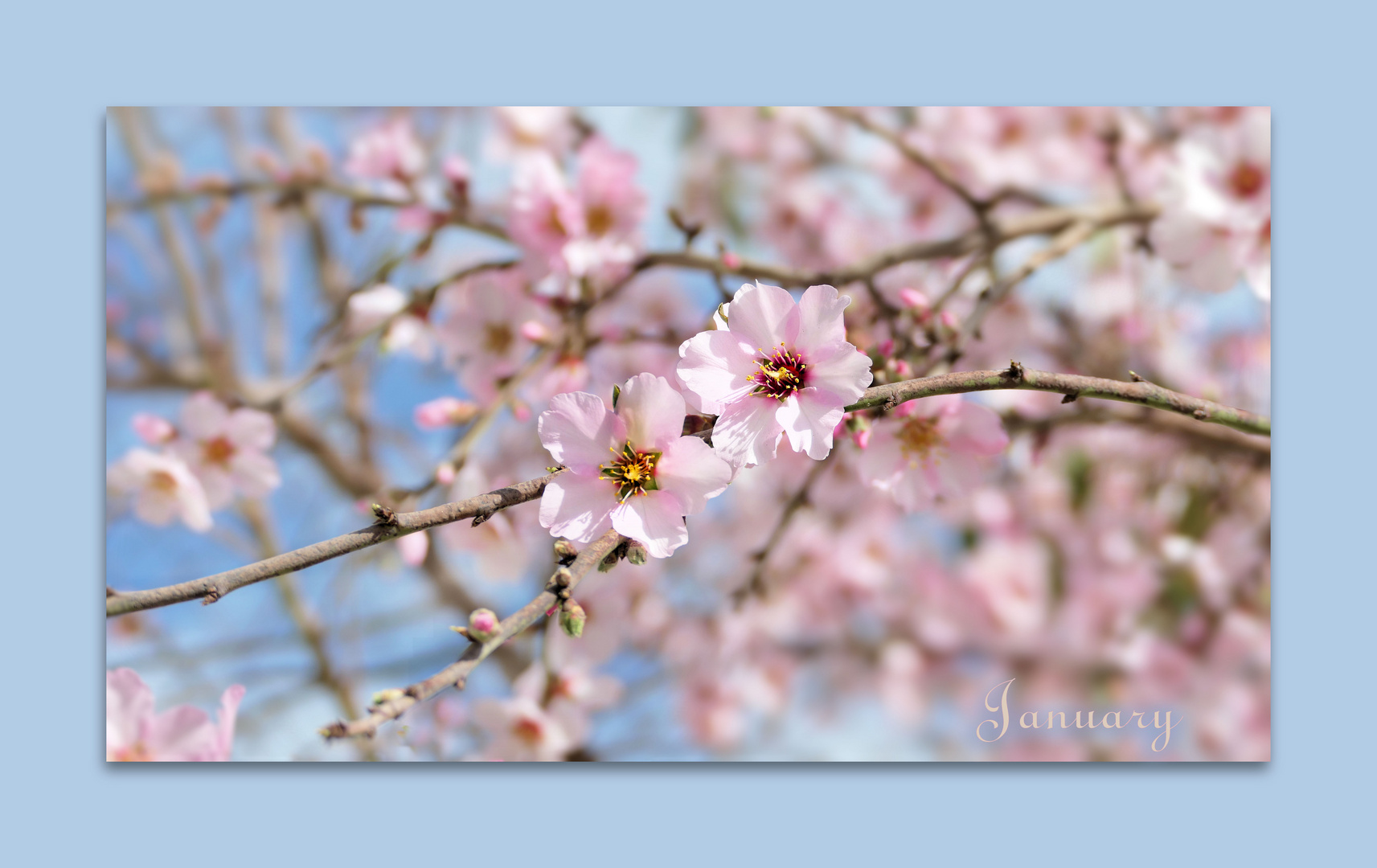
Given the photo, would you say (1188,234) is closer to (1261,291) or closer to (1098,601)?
(1261,291)

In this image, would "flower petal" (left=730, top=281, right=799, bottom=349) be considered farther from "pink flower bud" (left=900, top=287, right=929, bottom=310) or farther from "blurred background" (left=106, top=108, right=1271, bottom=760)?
"blurred background" (left=106, top=108, right=1271, bottom=760)

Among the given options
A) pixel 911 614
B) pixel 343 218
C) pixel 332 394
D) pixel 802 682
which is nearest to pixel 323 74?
pixel 343 218

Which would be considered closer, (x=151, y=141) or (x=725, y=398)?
(x=725, y=398)

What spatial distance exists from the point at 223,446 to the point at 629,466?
927 mm

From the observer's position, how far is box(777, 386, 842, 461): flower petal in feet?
2.48

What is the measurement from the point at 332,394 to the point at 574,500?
98 cm

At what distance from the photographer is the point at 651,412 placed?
784mm

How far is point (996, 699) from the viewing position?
60.7 inches

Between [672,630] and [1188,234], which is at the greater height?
[1188,234]

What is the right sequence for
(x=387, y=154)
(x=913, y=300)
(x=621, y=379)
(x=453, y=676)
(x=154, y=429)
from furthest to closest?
(x=621, y=379), (x=387, y=154), (x=154, y=429), (x=913, y=300), (x=453, y=676)

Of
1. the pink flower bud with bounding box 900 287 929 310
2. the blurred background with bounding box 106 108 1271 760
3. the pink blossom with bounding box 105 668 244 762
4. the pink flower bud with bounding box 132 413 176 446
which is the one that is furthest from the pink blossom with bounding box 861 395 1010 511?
the pink flower bud with bounding box 132 413 176 446

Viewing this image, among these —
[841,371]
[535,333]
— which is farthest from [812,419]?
[535,333]

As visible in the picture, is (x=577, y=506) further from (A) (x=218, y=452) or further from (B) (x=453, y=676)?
(A) (x=218, y=452)

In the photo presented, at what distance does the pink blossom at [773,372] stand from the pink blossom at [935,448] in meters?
0.30
